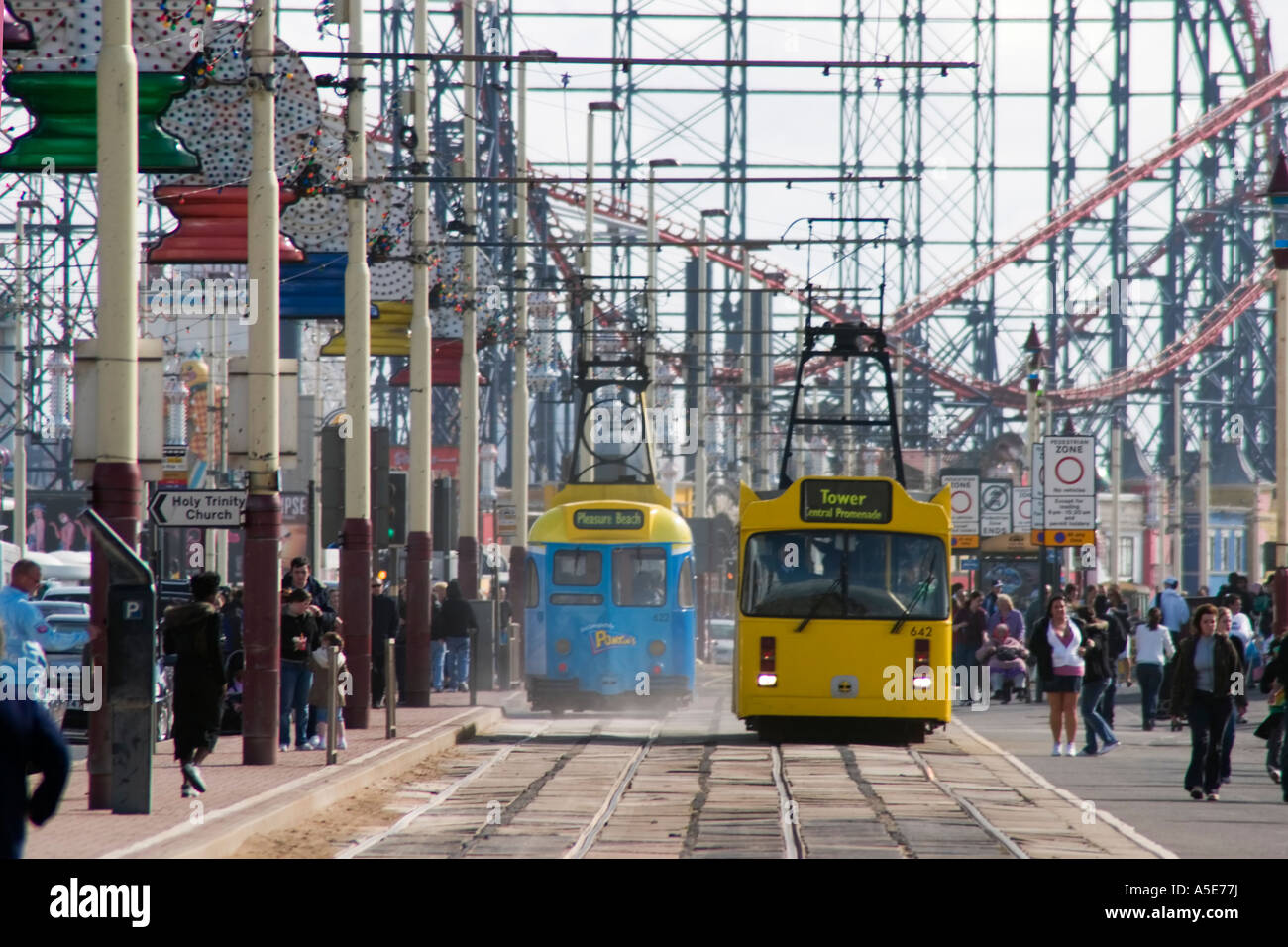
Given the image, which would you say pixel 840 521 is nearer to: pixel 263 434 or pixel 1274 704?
pixel 1274 704

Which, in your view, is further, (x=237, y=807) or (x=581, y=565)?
(x=581, y=565)

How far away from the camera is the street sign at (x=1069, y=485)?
3384 cm

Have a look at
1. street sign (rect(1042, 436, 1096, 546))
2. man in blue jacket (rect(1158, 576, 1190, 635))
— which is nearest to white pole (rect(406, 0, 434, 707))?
street sign (rect(1042, 436, 1096, 546))

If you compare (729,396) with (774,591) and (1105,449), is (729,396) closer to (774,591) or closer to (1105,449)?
(1105,449)

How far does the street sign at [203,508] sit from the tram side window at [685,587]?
12131mm

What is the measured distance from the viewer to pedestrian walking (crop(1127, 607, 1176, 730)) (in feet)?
94.9

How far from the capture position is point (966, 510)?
45344 millimetres

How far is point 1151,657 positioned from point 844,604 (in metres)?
7.41

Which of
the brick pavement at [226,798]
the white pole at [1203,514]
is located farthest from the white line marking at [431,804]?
the white pole at [1203,514]

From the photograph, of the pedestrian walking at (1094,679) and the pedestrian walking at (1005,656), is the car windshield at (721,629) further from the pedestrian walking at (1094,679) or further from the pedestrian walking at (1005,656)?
the pedestrian walking at (1094,679)

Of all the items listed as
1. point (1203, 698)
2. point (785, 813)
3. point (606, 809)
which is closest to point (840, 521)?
point (1203, 698)

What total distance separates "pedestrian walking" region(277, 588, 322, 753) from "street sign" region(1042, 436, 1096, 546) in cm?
1445

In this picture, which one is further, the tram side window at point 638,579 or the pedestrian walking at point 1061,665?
the tram side window at point 638,579

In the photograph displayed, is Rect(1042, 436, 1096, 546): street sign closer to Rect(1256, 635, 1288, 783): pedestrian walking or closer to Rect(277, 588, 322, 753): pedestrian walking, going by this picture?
Rect(1256, 635, 1288, 783): pedestrian walking
